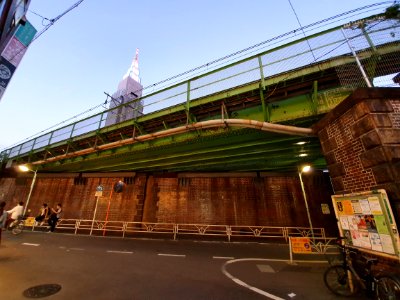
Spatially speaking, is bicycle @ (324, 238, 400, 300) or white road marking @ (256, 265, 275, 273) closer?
bicycle @ (324, 238, 400, 300)

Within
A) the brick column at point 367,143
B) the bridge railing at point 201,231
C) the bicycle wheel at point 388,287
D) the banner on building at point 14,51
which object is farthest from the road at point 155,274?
the banner on building at point 14,51

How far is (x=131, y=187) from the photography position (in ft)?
57.3

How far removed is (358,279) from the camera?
14.3ft

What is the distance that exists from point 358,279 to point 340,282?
0.56m

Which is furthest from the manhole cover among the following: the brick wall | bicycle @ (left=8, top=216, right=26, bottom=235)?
the brick wall

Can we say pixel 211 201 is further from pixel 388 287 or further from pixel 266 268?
pixel 388 287

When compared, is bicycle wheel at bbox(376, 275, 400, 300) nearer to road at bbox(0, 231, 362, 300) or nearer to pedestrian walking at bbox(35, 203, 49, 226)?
road at bbox(0, 231, 362, 300)

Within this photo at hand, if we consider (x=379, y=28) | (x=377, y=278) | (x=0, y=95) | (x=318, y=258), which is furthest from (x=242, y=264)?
(x=0, y=95)

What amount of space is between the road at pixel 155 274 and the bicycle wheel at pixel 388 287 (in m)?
1.12

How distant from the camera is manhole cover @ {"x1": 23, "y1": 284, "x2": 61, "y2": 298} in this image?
14.2ft

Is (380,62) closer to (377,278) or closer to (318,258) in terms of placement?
(377,278)

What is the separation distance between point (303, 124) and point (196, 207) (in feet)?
35.2

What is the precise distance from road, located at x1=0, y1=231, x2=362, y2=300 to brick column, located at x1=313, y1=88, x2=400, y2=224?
2.98 metres

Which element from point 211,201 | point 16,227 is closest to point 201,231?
point 211,201
